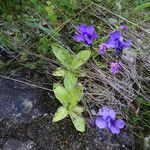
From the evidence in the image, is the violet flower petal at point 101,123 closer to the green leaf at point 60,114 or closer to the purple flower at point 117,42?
the green leaf at point 60,114

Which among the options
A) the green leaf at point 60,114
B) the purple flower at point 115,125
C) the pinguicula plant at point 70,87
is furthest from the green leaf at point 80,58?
the purple flower at point 115,125

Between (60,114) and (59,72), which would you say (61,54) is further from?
(60,114)

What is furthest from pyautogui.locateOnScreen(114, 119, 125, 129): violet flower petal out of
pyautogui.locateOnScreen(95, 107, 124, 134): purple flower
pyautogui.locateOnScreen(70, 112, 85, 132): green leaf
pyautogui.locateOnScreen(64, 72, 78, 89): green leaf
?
pyautogui.locateOnScreen(64, 72, 78, 89): green leaf

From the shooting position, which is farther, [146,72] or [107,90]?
[146,72]

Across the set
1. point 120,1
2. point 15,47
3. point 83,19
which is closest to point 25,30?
point 15,47

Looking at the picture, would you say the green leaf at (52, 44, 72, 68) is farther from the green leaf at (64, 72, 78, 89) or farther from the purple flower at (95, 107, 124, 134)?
the purple flower at (95, 107, 124, 134)

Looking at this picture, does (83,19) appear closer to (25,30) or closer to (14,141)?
(25,30)
